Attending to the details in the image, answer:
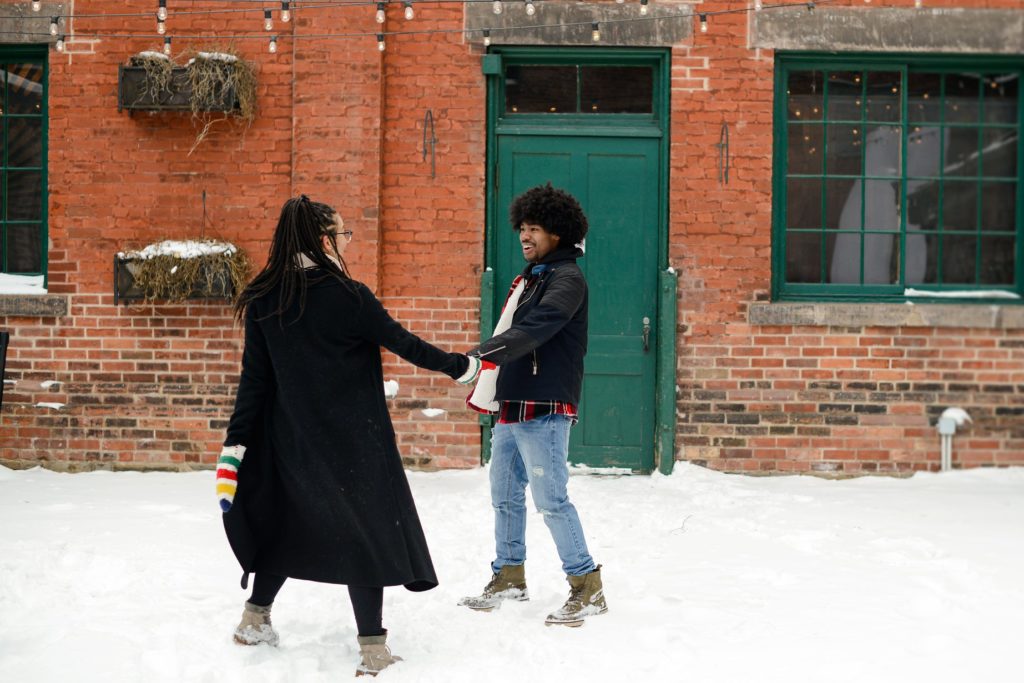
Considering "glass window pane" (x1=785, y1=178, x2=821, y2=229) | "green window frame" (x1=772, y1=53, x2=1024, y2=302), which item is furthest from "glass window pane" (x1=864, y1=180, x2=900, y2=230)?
"glass window pane" (x1=785, y1=178, x2=821, y2=229)

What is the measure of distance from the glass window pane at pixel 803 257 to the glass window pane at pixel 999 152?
4.78 ft

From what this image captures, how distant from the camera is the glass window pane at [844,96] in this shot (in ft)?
24.7

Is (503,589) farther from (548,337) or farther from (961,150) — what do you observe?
(961,150)

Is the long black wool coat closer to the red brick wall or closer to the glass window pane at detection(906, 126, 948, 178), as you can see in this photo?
the red brick wall


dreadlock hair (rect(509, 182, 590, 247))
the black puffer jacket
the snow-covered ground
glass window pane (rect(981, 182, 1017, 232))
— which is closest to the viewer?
the snow-covered ground

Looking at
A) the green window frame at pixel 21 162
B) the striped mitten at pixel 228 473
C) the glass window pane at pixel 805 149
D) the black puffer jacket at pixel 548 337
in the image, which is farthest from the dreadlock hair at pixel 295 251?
the glass window pane at pixel 805 149

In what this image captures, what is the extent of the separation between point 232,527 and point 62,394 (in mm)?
4289

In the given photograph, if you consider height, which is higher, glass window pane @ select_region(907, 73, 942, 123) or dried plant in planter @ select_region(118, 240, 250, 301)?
glass window pane @ select_region(907, 73, 942, 123)

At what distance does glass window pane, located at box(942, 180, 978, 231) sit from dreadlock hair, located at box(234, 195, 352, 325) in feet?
18.2

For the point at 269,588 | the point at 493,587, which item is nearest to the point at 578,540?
the point at 493,587

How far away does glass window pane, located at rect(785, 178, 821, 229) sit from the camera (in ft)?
24.7

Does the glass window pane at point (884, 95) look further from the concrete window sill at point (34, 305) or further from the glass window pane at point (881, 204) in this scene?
the concrete window sill at point (34, 305)

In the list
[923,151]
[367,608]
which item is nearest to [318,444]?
[367,608]

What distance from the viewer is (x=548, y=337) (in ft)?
13.9
